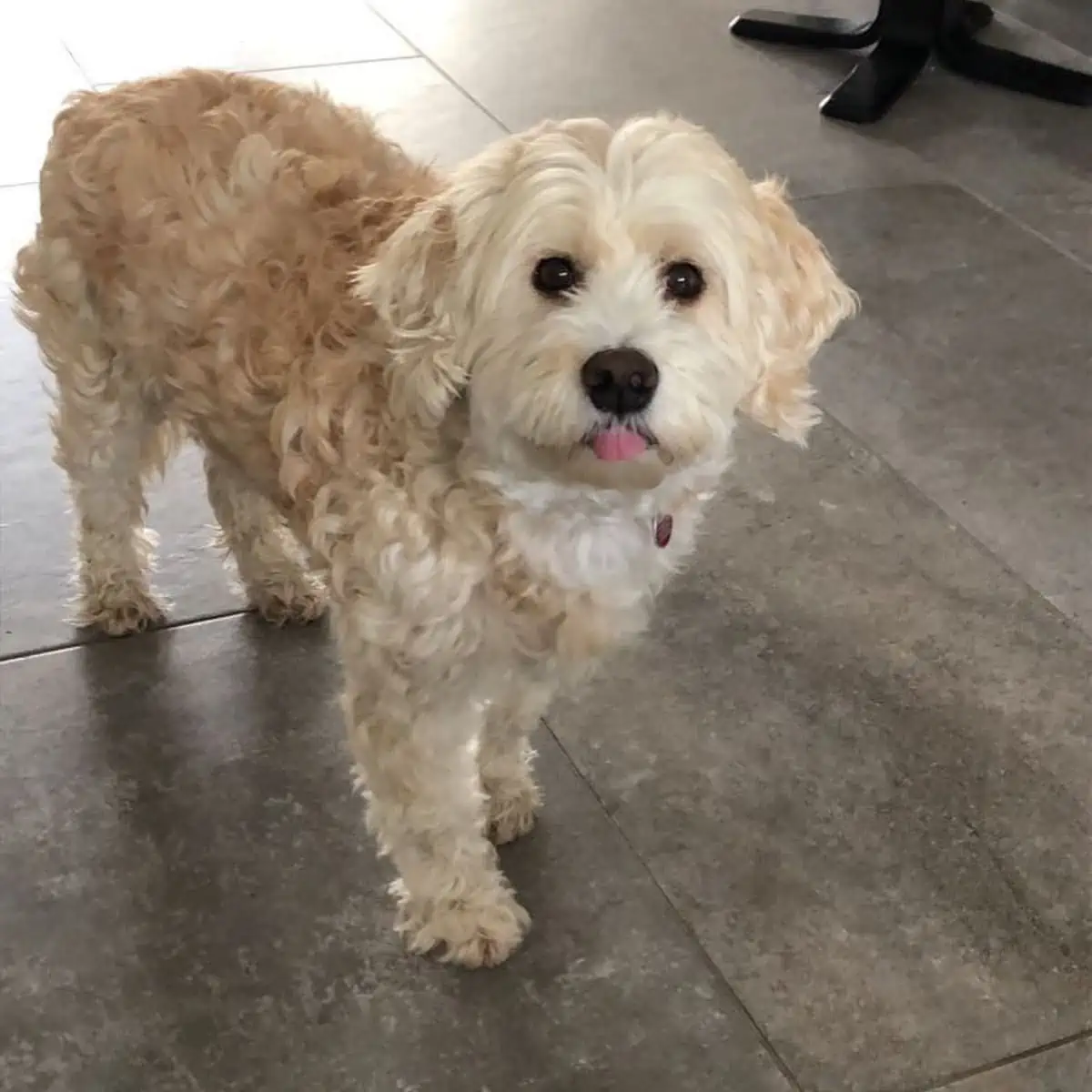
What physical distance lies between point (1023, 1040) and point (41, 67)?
3681 millimetres

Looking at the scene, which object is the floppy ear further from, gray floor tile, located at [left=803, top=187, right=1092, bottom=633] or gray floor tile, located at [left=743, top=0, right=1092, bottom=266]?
gray floor tile, located at [left=743, top=0, right=1092, bottom=266]

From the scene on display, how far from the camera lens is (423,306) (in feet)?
4.83

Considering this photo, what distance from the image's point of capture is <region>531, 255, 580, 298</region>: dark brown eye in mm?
1404

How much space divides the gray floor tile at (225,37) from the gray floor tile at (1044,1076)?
135 inches

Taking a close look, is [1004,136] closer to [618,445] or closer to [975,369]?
[975,369]

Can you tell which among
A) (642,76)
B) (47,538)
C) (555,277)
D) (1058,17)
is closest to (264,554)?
(47,538)

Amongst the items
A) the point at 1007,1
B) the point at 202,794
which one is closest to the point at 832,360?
the point at 202,794

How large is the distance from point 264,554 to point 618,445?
41.4 inches

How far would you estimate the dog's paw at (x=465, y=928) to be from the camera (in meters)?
1.80

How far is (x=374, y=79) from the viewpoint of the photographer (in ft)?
13.5

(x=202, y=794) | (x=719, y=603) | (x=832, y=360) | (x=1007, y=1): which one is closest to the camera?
(x=202, y=794)

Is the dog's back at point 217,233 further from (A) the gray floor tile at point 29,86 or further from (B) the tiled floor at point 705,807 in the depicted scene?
(A) the gray floor tile at point 29,86

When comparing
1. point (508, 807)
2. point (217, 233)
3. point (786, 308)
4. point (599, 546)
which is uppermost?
point (786, 308)

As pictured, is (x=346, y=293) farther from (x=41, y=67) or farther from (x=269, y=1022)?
(x=41, y=67)
